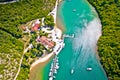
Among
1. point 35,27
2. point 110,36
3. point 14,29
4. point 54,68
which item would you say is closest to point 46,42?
point 35,27

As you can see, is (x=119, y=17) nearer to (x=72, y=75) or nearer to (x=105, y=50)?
(x=105, y=50)

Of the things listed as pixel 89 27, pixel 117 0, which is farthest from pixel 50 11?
pixel 117 0

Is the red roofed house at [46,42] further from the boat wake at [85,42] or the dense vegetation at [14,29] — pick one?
the boat wake at [85,42]

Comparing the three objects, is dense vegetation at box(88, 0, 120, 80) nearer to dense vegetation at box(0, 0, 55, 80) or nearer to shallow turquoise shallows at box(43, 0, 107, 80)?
shallow turquoise shallows at box(43, 0, 107, 80)

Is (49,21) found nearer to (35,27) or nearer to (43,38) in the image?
(35,27)

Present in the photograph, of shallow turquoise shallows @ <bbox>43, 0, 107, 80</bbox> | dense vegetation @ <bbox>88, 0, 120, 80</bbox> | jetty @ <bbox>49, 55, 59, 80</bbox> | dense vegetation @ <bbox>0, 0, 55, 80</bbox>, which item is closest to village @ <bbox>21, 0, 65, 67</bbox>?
dense vegetation @ <bbox>0, 0, 55, 80</bbox>
